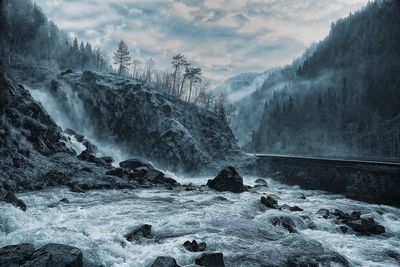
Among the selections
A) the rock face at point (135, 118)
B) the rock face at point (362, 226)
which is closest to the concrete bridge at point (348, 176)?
the rock face at point (362, 226)

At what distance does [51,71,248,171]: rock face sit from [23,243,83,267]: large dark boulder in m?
52.4

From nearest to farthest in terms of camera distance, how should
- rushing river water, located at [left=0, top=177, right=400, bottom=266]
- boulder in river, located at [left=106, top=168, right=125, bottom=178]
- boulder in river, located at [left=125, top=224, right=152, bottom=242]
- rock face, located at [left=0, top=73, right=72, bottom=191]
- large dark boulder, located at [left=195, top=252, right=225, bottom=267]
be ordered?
1. large dark boulder, located at [left=195, top=252, right=225, bottom=267]
2. rushing river water, located at [left=0, top=177, right=400, bottom=266]
3. boulder in river, located at [left=125, top=224, right=152, bottom=242]
4. rock face, located at [left=0, top=73, right=72, bottom=191]
5. boulder in river, located at [left=106, top=168, right=125, bottom=178]

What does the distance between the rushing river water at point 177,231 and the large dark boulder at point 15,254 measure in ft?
4.96

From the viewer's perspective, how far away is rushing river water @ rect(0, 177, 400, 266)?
1653cm

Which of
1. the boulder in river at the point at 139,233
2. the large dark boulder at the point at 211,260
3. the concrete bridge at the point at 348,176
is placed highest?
the concrete bridge at the point at 348,176

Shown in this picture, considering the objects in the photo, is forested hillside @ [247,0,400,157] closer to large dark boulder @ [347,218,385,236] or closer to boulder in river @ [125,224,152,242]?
large dark boulder @ [347,218,385,236]

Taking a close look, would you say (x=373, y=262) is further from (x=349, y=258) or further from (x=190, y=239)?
(x=190, y=239)

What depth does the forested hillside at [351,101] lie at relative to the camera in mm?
117938

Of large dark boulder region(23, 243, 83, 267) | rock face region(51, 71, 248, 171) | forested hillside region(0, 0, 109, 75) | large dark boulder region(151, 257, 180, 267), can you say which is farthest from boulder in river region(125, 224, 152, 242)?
forested hillside region(0, 0, 109, 75)

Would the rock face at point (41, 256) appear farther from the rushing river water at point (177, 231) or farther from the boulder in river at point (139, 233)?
the boulder in river at point (139, 233)

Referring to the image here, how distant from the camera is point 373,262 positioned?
17.8 m

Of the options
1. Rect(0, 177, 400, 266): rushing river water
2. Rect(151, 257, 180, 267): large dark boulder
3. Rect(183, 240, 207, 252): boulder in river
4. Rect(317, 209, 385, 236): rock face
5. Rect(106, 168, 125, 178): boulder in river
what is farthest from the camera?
Rect(106, 168, 125, 178): boulder in river

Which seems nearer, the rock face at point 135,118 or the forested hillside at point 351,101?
the rock face at point 135,118

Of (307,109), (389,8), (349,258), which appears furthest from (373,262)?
(389,8)
